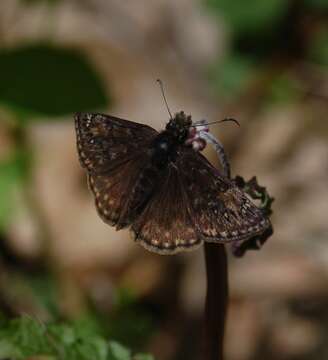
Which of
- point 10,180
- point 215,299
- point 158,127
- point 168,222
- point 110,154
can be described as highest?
point 158,127

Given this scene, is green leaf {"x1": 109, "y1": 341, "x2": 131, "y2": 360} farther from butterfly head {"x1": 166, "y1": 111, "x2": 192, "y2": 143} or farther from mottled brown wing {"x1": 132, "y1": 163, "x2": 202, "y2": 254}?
butterfly head {"x1": 166, "y1": 111, "x2": 192, "y2": 143}

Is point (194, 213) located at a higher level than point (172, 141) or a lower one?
lower

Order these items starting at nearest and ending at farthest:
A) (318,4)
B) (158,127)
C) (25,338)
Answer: (25,338) < (158,127) < (318,4)

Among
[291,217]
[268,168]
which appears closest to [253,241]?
[291,217]

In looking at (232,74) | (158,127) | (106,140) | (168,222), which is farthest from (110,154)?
(232,74)

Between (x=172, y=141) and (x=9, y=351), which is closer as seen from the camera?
(x=9, y=351)

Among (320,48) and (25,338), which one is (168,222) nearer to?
(25,338)

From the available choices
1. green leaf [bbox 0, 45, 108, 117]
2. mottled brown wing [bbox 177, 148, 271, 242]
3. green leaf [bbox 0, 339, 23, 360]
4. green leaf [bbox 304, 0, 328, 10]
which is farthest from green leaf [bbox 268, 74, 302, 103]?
green leaf [bbox 0, 339, 23, 360]

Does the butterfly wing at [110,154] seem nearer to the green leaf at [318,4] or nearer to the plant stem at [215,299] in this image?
the plant stem at [215,299]
